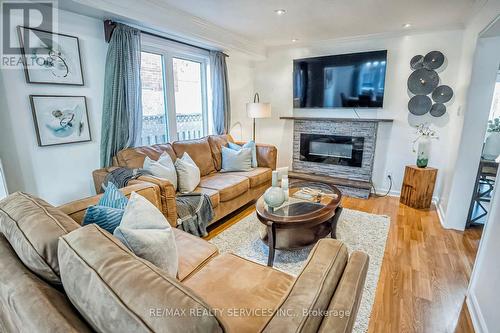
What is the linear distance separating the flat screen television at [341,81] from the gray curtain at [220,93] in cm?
121

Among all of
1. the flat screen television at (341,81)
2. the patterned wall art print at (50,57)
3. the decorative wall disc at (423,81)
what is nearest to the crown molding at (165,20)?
the patterned wall art print at (50,57)

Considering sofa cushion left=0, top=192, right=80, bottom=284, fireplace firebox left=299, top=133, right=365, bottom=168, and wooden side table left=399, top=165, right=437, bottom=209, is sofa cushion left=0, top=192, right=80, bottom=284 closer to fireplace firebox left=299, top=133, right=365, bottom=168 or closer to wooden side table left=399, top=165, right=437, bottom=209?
wooden side table left=399, top=165, right=437, bottom=209

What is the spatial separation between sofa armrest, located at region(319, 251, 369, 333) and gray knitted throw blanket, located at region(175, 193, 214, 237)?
1.64 meters

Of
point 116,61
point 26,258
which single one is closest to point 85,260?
point 26,258

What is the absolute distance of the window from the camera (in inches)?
126

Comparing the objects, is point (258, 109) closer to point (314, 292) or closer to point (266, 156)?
point (266, 156)

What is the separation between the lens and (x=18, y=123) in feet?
6.99

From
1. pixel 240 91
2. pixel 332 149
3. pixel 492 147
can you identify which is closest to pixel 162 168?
pixel 240 91

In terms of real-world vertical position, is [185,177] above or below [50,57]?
below

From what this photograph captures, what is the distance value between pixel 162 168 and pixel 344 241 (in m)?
2.00

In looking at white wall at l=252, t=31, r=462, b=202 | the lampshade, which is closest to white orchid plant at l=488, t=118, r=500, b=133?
white wall at l=252, t=31, r=462, b=202

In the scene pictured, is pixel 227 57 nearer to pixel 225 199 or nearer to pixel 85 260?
pixel 225 199

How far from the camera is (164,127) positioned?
11.5 feet

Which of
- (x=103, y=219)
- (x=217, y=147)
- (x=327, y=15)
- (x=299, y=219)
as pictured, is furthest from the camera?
(x=217, y=147)
